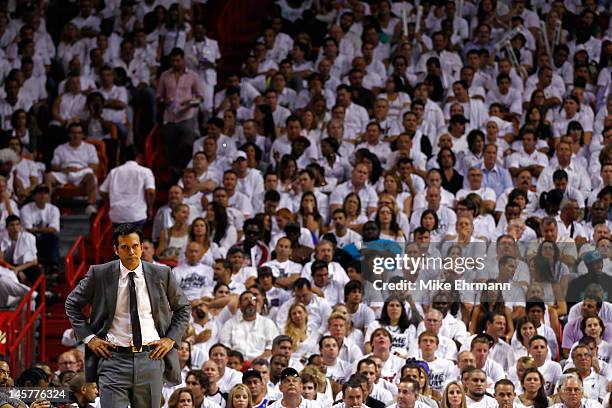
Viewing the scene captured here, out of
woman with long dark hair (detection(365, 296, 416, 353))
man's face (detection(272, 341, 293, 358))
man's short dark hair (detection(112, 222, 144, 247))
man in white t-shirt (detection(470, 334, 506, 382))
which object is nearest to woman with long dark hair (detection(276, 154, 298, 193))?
woman with long dark hair (detection(365, 296, 416, 353))

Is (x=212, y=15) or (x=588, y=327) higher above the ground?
(x=212, y=15)

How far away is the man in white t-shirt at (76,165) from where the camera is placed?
17016mm

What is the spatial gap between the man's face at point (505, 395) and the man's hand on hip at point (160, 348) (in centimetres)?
461

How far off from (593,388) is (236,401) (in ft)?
11.0

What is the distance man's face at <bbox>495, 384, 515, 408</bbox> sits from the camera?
12609 mm

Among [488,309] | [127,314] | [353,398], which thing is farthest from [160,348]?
[488,309]

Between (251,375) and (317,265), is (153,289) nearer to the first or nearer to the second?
(251,375)

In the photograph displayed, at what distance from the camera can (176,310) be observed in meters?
8.99

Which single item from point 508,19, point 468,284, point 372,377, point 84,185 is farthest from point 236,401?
point 508,19

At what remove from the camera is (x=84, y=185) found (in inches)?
672

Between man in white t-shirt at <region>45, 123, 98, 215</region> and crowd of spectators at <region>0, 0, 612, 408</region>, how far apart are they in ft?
0.08

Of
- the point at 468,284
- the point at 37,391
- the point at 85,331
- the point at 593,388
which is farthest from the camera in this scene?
the point at 468,284

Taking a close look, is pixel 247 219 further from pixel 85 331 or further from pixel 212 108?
pixel 85 331

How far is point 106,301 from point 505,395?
492 cm
